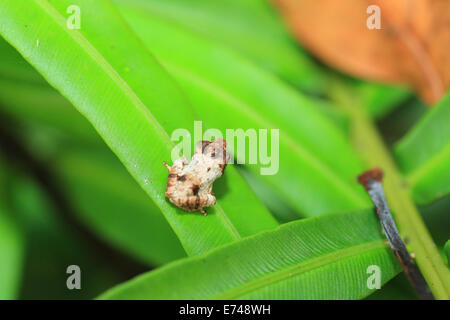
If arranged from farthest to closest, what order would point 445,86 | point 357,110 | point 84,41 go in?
point 357,110, point 445,86, point 84,41

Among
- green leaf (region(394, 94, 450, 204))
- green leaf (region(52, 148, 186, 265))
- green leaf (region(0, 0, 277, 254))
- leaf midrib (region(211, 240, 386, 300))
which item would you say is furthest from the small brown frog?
green leaf (region(394, 94, 450, 204))

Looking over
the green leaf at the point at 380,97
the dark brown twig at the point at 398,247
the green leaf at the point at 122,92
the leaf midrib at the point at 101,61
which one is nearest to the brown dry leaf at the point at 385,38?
the green leaf at the point at 380,97

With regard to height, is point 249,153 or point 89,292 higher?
point 249,153

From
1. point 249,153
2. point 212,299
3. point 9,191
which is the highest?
point 9,191

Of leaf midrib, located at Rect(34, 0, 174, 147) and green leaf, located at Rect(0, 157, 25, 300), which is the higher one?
leaf midrib, located at Rect(34, 0, 174, 147)

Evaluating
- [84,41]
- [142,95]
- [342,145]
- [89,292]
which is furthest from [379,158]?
[89,292]

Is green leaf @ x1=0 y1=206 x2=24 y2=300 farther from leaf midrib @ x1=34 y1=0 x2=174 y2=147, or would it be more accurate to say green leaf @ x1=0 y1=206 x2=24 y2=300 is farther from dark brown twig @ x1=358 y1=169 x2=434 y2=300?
dark brown twig @ x1=358 y1=169 x2=434 y2=300

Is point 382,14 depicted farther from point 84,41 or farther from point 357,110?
point 84,41
